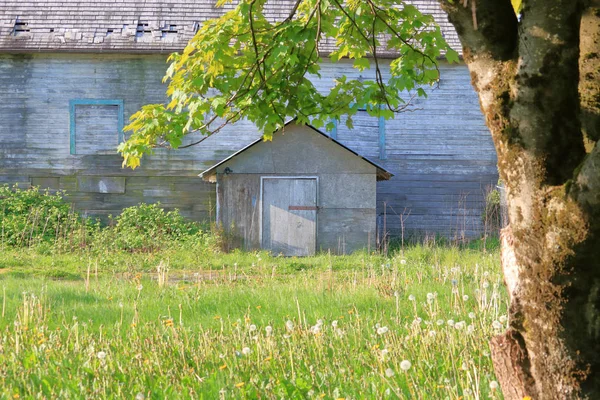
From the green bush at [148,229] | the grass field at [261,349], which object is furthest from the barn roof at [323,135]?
the grass field at [261,349]

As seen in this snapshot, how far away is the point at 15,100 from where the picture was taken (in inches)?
664

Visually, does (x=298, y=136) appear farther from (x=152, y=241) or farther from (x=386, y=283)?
(x=386, y=283)

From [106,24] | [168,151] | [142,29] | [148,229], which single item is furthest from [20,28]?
[148,229]

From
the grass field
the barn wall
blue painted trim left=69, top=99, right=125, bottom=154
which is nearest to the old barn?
blue painted trim left=69, top=99, right=125, bottom=154

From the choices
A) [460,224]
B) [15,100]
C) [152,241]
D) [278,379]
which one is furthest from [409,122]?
[278,379]

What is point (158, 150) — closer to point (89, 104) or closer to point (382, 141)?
point (89, 104)

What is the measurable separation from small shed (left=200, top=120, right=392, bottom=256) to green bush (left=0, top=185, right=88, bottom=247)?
3365 mm

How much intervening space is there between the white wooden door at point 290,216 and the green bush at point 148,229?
188cm

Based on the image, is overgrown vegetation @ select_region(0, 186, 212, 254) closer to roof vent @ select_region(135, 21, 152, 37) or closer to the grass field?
roof vent @ select_region(135, 21, 152, 37)

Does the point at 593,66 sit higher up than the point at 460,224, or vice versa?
the point at 593,66

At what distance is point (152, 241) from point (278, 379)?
11.5 meters

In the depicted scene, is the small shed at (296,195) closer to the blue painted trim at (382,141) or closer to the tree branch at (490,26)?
the blue painted trim at (382,141)

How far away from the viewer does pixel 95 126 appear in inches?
667

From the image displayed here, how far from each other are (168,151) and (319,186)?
445 centimetres
